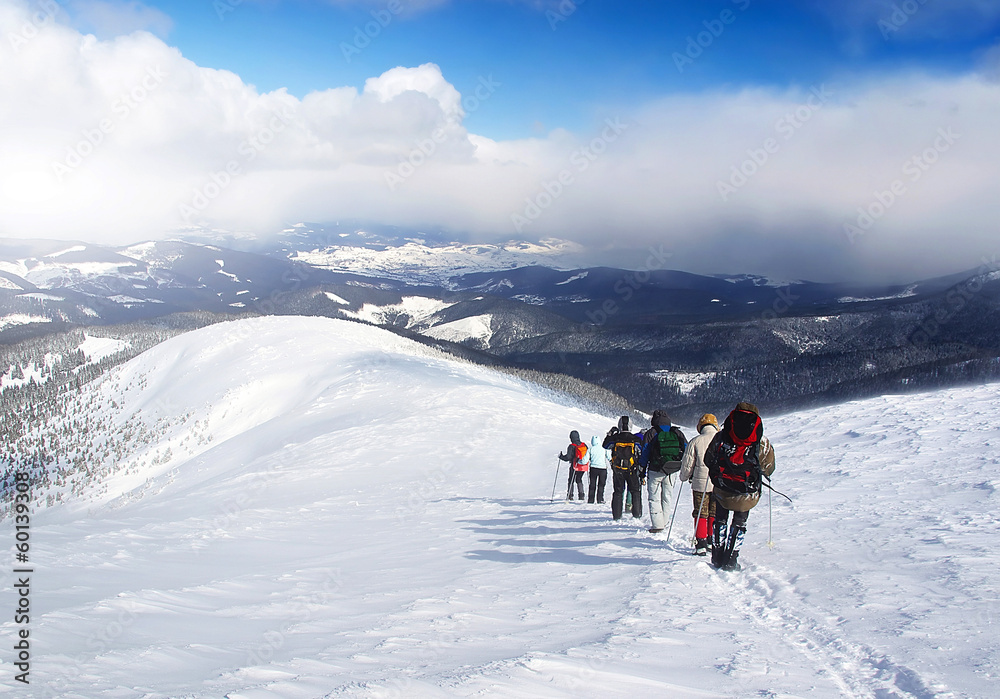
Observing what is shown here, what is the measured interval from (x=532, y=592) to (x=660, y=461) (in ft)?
15.0

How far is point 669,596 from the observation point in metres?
8.31

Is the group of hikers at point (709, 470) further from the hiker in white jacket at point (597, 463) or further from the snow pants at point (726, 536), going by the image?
the hiker in white jacket at point (597, 463)

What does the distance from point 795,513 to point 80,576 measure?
14389mm

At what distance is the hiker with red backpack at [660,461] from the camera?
40.5 ft

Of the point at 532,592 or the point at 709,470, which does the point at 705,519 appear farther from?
the point at 532,592

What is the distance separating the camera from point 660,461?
40.5ft

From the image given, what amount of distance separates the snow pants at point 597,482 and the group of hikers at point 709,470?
7.77ft

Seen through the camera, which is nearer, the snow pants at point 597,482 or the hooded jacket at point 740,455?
the hooded jacket at point 740,455

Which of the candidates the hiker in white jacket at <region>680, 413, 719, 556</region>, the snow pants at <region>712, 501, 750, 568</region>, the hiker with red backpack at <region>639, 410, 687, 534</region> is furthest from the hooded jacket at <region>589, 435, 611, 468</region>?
the snow pants at <region>712, 501, 750, 568</region>

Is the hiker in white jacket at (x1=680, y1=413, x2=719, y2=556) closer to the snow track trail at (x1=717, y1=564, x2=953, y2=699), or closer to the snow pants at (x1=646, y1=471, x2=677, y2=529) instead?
the snow track trail at (x1=717, y1=564, x2=953, y2=699)

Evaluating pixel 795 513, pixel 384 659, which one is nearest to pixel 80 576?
pixel 384 659

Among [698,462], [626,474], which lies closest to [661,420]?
[698,462]

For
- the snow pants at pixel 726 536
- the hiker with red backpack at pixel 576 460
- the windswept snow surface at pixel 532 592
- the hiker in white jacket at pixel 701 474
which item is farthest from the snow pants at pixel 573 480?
the snow pants at pixel 726 536

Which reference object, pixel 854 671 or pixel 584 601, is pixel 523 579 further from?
pixel 854 671
